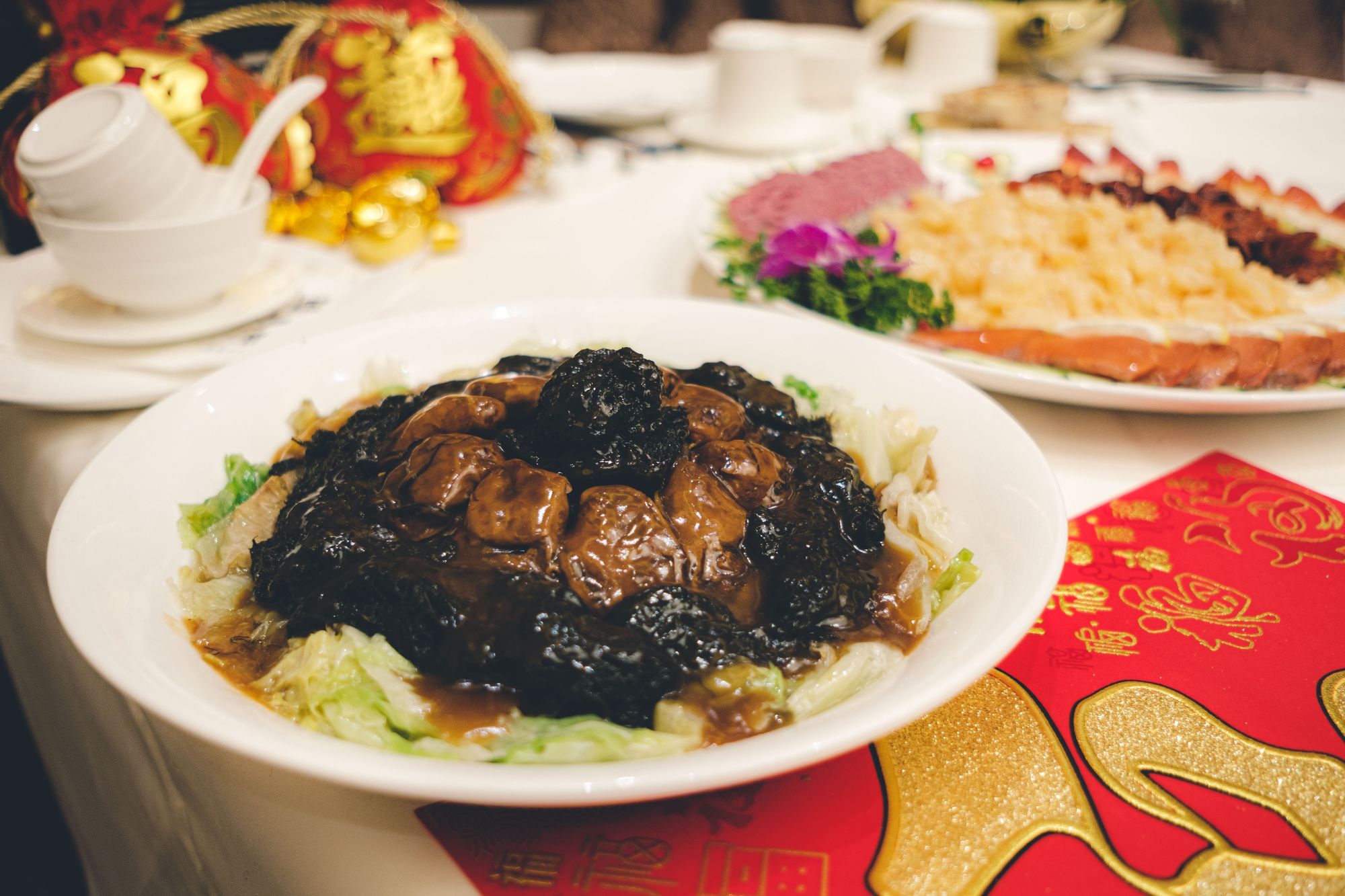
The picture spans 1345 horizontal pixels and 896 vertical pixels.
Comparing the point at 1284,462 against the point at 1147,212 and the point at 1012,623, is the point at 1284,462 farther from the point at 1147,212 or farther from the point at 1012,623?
the point at 1012,623

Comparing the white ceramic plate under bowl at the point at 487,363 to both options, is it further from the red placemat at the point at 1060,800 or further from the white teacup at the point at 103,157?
the white teacup at the point at 103,157

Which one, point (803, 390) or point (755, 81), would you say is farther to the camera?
point (755, 81)

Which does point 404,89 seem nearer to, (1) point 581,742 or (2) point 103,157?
(2) point 103,157

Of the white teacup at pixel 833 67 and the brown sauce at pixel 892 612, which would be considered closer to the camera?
the brown sauce at pixel 892 612

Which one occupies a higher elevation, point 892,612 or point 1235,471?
point 892,612

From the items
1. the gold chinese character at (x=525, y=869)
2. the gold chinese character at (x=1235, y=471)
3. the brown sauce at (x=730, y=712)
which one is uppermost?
the brown sauce at (x=730, y=712)

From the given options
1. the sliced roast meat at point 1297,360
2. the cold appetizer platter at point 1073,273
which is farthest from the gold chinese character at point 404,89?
the sliced roast meat at point 1297,360

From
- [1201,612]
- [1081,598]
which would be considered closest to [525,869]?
[1081,598]
